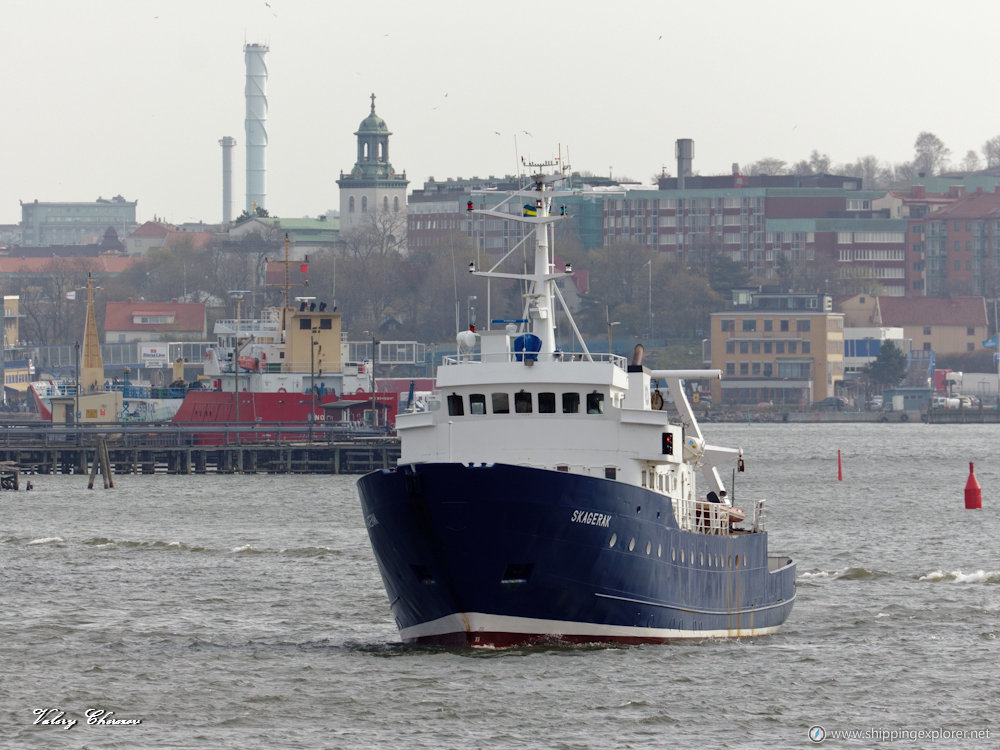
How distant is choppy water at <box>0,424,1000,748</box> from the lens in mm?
32625

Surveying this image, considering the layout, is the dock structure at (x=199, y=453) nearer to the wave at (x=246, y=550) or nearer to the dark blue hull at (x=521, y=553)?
the wave at (x=246, y=550)

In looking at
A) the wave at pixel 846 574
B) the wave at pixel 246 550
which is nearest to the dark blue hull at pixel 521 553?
the wave at pixel 846 574

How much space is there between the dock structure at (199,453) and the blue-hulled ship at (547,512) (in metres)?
64.4

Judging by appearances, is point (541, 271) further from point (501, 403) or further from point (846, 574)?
point (846, 574)

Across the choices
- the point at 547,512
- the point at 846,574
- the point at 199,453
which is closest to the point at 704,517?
the point at 547,512

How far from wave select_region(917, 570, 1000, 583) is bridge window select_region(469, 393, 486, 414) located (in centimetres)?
2069

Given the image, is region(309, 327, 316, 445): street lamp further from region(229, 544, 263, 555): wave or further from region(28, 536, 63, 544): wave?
region(229, 544, 263, 555): wave

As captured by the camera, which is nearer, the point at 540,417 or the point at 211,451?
the point at 540,417

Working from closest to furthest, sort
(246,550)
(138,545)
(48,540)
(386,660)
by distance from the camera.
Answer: (386,660) → (246,550) → (138,545) → (48,540)

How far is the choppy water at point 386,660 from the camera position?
1284 inches

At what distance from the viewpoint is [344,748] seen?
31016 millimetres

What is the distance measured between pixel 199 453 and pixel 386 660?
246 ft

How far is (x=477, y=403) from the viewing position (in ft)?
131

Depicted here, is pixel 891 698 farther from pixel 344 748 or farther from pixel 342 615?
pixel 342 615
